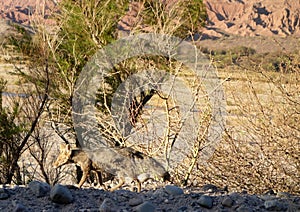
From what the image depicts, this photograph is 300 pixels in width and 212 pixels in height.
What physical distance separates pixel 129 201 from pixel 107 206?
296mm

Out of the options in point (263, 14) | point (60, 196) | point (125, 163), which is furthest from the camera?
point (263, 14)

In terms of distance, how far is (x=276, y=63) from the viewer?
6.51m

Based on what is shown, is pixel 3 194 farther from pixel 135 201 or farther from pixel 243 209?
pixel 243 209

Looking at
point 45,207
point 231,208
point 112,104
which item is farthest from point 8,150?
point 231,208

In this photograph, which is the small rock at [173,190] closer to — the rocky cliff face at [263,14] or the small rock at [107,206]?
the small rock at [107,206]

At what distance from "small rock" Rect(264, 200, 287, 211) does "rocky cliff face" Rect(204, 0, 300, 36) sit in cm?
202

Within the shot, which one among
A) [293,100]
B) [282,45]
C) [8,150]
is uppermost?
[282,45]

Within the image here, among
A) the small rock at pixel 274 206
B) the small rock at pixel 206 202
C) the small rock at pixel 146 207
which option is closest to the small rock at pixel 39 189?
the small rock at pixel 146 207

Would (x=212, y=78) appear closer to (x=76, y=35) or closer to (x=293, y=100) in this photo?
(x=293, y=100)

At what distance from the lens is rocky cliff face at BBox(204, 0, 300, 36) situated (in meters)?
6.21

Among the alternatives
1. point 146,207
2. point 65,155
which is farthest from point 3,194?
point 146,207

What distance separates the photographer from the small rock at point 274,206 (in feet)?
14.8

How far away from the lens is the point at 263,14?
42.9 feet

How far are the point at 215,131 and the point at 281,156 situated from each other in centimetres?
105
